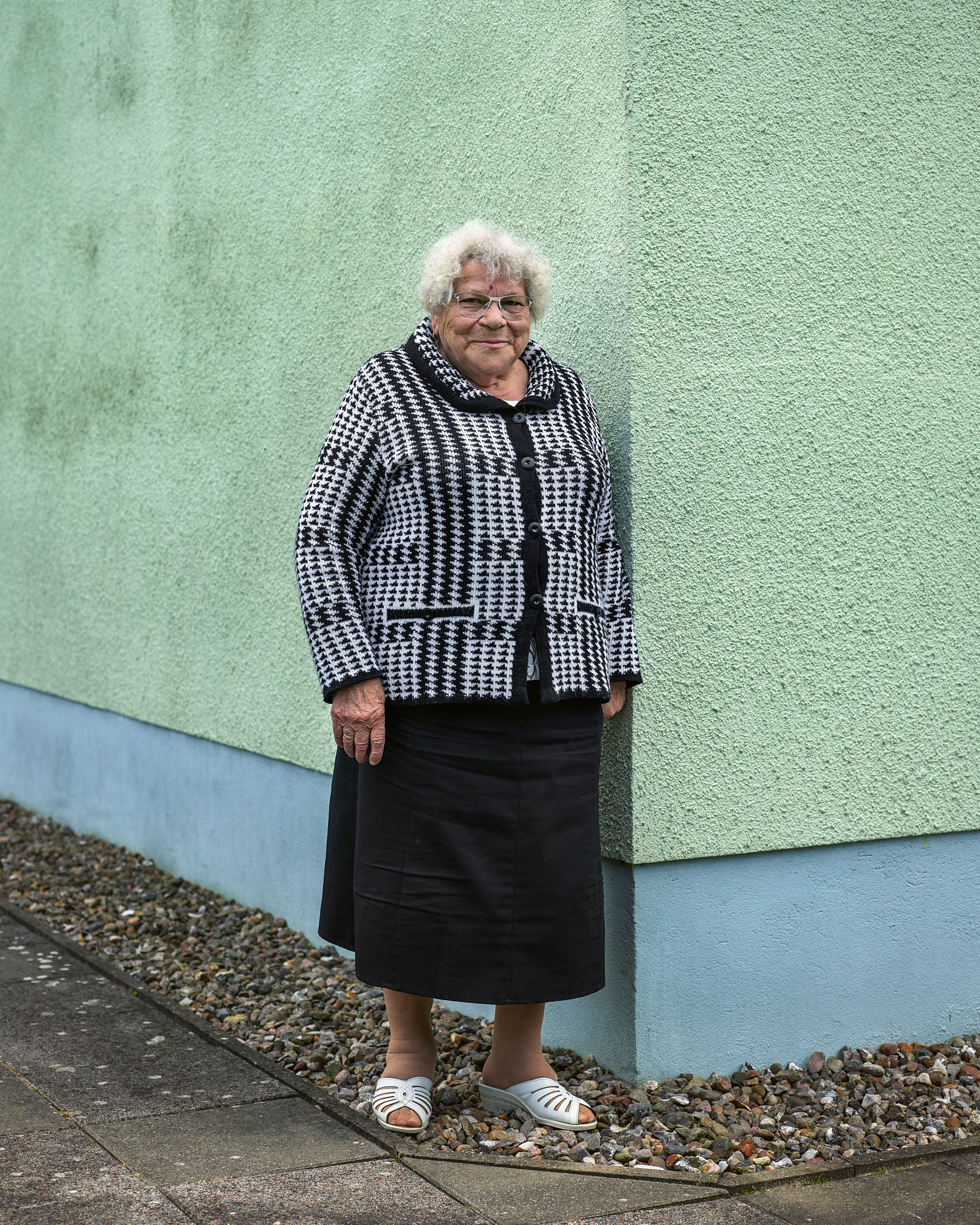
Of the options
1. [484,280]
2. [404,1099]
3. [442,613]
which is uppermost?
[484,280]

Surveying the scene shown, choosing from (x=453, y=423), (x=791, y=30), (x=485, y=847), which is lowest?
(x=485, y=847)

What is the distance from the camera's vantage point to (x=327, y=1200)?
3068 millimetres

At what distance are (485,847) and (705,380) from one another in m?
1.35

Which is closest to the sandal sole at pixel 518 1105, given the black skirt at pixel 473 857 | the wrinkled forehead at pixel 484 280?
the black skirt at pixel 473 857

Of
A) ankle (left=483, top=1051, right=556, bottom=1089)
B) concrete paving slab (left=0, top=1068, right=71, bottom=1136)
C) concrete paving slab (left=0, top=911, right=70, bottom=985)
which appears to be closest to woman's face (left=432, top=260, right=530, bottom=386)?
ankle (left=483, top=1051, right=556, bottom=1089)

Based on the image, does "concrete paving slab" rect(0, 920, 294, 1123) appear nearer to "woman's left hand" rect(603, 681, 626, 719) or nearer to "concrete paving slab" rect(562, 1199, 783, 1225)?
"concrete paving slab" rect(562, 1199, 783, 1225)

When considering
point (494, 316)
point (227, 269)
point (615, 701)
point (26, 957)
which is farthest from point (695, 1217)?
point (227, 269)

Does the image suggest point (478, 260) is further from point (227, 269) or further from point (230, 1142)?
point (227, 269)

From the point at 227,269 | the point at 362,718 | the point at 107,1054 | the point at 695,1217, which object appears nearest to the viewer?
the point at 695,1217

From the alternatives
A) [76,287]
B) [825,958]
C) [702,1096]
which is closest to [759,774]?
[825,958]

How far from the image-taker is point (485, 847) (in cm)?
342

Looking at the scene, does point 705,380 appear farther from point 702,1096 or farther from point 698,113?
point 702,1096

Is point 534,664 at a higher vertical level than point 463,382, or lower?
lower

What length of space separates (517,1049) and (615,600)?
1168 millimetres
